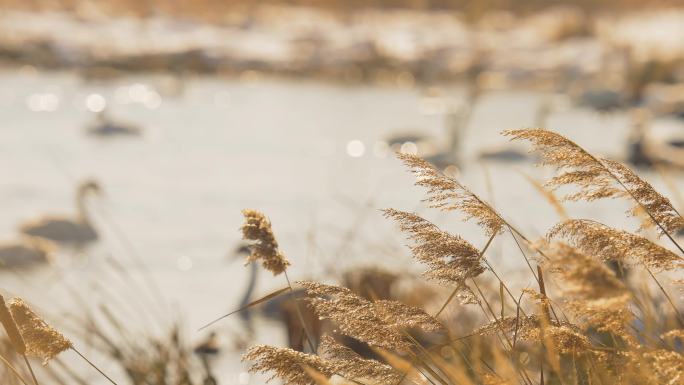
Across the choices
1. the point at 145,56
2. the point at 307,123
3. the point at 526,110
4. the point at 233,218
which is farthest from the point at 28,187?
the point at 145,56

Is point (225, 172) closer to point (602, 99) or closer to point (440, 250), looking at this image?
point (602, 99)

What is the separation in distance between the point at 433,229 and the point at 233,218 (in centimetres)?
658

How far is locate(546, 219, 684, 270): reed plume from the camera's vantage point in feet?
5.86

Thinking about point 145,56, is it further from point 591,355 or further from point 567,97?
point 591,355

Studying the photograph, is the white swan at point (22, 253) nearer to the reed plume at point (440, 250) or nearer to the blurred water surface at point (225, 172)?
the blurred water surface at point (225, 172)

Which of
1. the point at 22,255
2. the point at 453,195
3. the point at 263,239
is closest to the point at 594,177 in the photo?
the point at 453,195

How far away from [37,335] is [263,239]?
402 mm

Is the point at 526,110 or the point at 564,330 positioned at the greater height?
the point at 526,110

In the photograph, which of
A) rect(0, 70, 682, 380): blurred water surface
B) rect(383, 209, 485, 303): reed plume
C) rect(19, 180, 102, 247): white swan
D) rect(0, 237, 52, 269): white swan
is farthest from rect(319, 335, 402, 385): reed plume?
rect(19, 180, 102, 247): white swan

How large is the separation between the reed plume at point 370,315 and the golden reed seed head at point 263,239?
132mm

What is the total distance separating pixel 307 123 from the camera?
13.0 m

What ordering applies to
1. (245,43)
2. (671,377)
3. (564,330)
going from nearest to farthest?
(671,377), (564,330), (245,43)

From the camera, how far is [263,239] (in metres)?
1.71

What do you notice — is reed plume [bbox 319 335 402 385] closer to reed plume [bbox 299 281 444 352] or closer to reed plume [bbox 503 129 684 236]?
reed plume [bbox 299 281 444 352]
